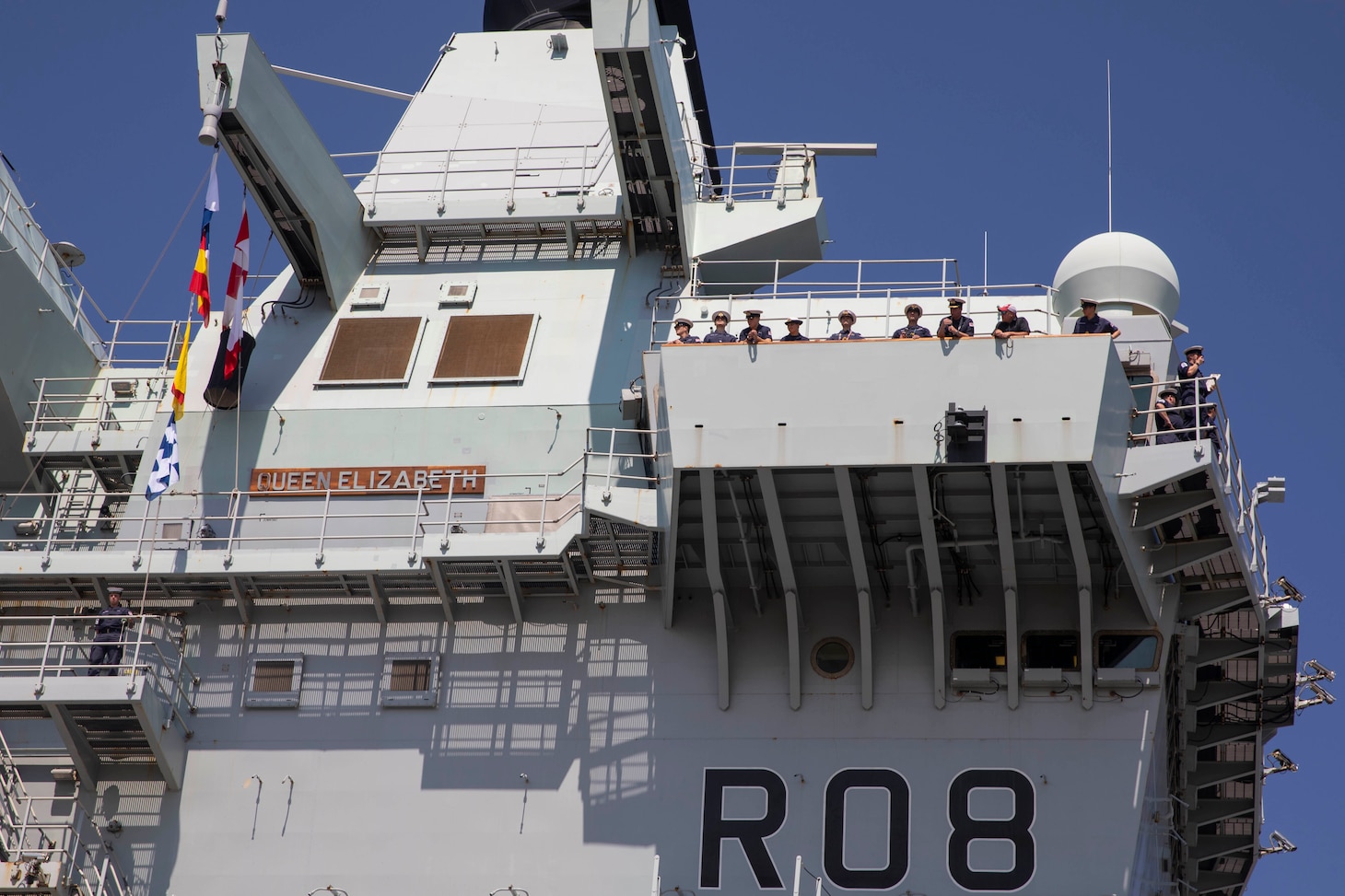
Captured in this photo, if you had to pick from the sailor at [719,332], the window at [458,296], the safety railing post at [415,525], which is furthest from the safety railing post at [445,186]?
the sailor at [719,332]

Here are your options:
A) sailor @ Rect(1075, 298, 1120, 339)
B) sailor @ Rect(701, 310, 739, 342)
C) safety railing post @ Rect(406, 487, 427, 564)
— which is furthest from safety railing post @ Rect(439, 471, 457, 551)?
sailor @ Rect(1075, 298, 1120, 339)

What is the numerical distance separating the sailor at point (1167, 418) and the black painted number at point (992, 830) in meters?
5.13

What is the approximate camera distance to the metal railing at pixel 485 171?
2964cm

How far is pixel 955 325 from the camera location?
70.0ft

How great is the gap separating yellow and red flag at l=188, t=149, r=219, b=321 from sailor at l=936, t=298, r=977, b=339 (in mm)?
12011

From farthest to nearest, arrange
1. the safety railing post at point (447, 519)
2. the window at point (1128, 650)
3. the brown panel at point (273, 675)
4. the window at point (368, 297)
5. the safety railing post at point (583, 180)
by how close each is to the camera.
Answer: the safety railing post at point (583, 180), the window at point (368, 297), the brown panel at point (273, 675), the safety railing post at point (447, 519), the window at point (1128, 650)

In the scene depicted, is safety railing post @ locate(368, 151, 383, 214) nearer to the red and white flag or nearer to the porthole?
the red and white flag

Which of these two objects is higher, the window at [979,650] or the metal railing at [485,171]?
the metal railing at [485,171]

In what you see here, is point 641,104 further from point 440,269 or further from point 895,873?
point 895,873

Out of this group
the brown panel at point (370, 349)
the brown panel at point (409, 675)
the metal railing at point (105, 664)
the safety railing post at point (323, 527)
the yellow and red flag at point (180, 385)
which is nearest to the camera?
the metal railing at point (105, 664)

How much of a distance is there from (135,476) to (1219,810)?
20.2 metres

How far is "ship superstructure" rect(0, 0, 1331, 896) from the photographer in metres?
21.5

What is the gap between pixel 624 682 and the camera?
23.6 metres

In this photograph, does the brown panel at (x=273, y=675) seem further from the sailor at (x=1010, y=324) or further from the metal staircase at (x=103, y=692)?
the sailor at (x=1010, y=324)
